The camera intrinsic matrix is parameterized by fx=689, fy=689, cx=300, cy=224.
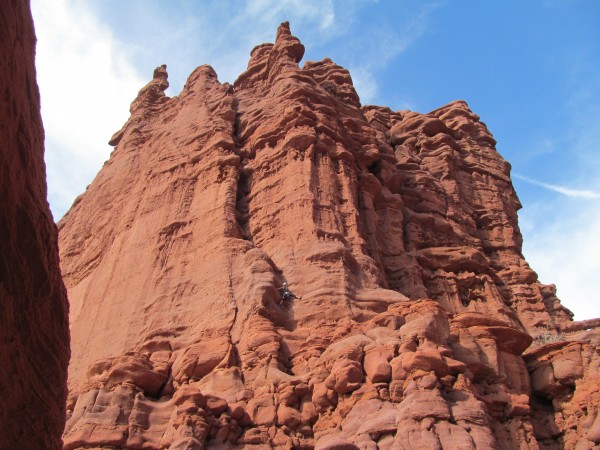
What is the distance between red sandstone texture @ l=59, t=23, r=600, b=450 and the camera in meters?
14.1

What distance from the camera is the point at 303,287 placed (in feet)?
63.7

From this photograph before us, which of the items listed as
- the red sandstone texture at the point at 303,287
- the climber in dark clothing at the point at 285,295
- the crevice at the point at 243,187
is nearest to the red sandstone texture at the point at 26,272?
the red sandstone texture at the point at 303,287

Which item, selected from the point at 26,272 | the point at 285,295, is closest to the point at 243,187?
the point at 285,295

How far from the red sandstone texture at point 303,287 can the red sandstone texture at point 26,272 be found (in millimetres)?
7145

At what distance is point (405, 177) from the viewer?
104 feet

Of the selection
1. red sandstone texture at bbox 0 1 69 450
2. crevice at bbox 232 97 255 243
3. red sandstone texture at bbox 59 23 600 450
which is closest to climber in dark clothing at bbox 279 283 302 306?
red sandstone texture at bbox 59 23 600 450

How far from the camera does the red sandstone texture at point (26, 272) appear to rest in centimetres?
409

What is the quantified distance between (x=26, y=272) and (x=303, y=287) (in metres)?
15.0

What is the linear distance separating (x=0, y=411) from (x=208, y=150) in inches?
893

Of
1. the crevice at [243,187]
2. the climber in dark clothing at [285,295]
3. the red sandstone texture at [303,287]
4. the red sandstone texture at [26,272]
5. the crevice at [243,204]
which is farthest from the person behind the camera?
the crevice at [243,187]

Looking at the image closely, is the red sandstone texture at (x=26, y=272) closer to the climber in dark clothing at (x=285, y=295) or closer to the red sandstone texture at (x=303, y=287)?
the red sandstone texture at (x=303, y=287)

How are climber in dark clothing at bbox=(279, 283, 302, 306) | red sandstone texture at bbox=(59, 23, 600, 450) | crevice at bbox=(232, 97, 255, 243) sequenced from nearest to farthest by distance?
red sandstone texture at bbox=(59, 23, 600, 450) < climber in dark clothing at bbox=(279, 283, 302, 306) < crevice at bbox=(232, 97, 255, 243)

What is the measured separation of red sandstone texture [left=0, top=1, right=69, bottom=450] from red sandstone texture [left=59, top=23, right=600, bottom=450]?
23.4 feet

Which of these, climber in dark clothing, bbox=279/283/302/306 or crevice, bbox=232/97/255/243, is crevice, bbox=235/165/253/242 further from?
climber in dark clothing, bbox=279/283/302/306
